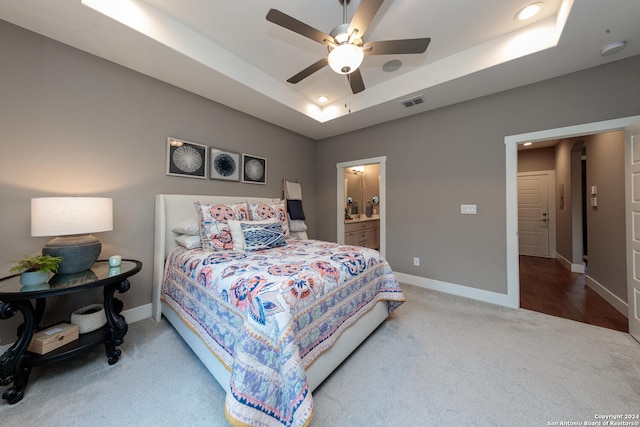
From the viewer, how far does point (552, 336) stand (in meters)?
2.11

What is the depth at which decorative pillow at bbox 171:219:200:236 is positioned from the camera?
245 cm

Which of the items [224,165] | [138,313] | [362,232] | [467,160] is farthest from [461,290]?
[138,313]

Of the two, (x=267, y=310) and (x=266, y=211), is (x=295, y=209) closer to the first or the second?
(x=266, y=211)

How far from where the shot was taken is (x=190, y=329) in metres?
1.86

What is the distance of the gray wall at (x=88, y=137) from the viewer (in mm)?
1839

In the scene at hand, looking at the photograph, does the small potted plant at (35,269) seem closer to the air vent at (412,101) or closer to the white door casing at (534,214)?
the air vent at (412,101)

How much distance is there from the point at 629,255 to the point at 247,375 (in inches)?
136

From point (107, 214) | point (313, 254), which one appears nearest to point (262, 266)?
point (313, 254)

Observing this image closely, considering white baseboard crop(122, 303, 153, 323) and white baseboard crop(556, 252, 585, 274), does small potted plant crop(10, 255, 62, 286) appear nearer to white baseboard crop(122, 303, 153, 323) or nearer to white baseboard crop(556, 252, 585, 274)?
white baseboard crop(122, 303, 153, 323)

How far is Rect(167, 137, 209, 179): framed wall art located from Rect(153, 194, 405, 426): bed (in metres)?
0.36

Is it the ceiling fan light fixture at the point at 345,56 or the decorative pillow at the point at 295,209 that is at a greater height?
the ceiling fan light fixture at the point at 345,56

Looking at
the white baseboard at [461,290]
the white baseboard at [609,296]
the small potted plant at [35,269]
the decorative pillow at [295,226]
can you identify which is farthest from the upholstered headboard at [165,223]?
the white baseboard at [609,296]

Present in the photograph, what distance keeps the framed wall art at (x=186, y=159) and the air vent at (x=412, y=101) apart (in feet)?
9.03

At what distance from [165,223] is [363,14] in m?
2.64
